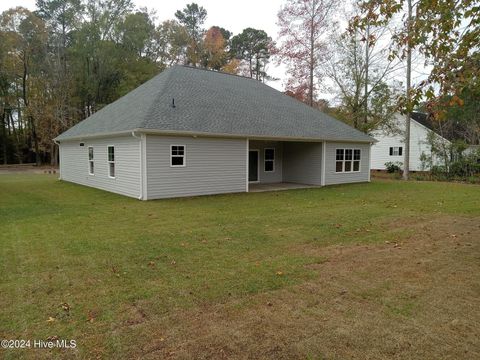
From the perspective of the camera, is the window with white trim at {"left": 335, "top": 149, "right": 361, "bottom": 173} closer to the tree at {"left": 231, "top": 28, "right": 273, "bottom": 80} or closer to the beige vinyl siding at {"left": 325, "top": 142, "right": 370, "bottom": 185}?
the beige vinyl siding at {"left": 325, "top": 142, "right": 370, "bottom": 185}

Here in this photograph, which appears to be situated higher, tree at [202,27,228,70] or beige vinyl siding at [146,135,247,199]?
tree at [202,27,228,70]

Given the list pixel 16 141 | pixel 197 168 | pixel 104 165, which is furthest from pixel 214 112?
pixel 16 141

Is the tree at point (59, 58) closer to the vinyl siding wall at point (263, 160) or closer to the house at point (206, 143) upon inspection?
the house at point (206, 143)

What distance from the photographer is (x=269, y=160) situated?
18359mm

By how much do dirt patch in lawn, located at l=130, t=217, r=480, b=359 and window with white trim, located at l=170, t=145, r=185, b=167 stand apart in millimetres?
8284

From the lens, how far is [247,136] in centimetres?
1390

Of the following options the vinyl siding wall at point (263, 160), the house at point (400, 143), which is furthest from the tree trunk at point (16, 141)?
the house at point (400, 143)

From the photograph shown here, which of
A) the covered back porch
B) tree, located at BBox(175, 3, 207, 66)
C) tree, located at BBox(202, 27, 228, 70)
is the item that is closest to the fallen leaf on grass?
the covered back porch

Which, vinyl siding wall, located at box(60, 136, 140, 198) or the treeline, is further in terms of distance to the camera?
the treeline

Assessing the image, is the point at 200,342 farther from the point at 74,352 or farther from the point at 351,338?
the point at 351,338

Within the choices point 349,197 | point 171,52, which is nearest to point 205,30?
point 171,52

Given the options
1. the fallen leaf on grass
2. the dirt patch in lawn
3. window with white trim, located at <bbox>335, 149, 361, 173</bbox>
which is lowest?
the dirt patch in lawn

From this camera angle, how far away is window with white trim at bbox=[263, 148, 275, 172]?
18.2 meters

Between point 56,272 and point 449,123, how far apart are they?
1222 inches
